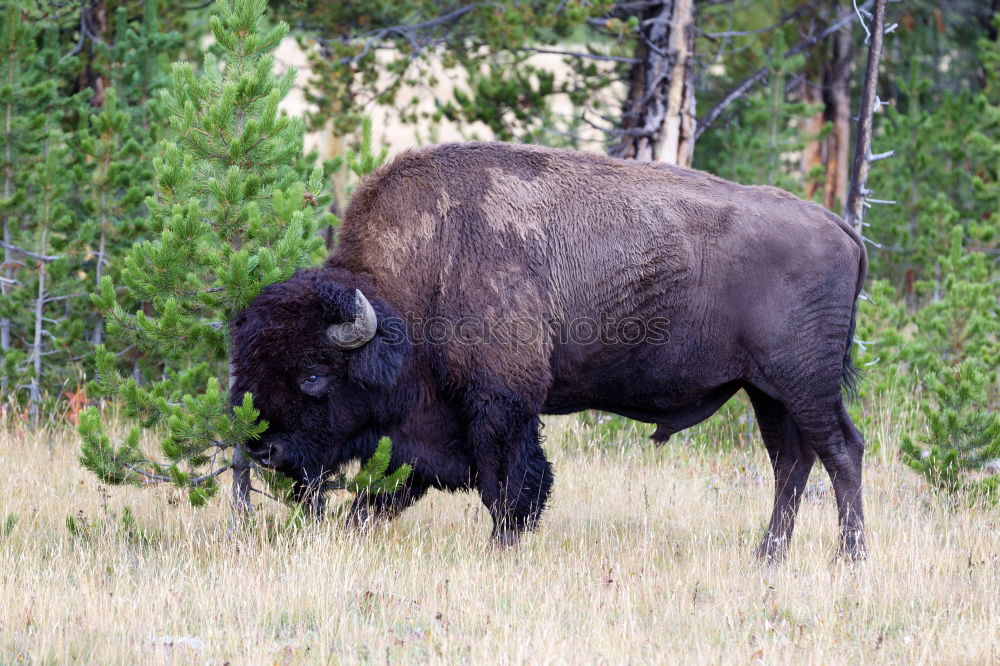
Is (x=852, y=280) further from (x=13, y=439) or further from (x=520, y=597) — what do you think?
(x=13, y=439)

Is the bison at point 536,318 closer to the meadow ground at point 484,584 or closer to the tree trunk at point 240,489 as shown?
the tree trunk at point 240,489

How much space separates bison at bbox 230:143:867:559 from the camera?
19.2 ft

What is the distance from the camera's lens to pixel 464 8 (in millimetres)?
11039

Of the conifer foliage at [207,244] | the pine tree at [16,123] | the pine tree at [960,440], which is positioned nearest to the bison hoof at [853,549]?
the pine tree at [960,440]

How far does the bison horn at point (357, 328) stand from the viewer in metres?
5.56

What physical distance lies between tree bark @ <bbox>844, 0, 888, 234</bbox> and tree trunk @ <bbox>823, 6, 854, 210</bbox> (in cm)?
943

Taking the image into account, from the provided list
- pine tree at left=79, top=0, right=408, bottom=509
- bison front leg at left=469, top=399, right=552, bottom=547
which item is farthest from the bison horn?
bison front leg at left=469, top=399, right=552, bottom=547

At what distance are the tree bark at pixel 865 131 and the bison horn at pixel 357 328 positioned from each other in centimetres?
444

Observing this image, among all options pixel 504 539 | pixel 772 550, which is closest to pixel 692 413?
pixel 772 550

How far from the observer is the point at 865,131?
27.6ft

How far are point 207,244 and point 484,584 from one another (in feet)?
8.42

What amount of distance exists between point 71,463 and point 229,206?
280 centimetres

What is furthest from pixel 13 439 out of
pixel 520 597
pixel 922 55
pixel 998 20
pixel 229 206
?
pixel 922 55

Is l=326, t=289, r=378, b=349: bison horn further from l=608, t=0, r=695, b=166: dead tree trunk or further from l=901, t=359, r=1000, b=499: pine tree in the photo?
l=608, t=0, r=695, b=166: dead tree trunk
